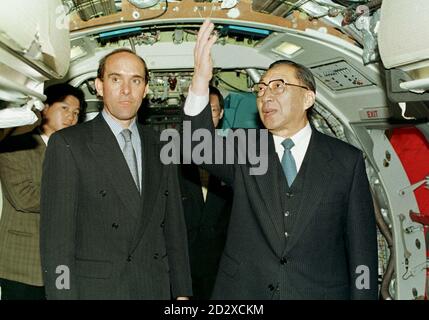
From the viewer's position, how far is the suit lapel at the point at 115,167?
2650 millimetres

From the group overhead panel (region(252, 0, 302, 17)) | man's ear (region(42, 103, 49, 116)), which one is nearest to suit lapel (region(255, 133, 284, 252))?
overhead panel (region(252, 0, 302, 17))

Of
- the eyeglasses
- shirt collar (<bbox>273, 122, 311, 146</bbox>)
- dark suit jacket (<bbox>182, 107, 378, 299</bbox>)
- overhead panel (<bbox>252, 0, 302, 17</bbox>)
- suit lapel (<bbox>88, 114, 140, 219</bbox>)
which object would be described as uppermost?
overhead panel (<bbox>252, 0, 302, 17</bbox>)

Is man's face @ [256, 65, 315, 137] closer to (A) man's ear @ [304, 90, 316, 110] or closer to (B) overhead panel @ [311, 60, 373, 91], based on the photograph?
(A) man's ear @ [304, 90, 316, 110]

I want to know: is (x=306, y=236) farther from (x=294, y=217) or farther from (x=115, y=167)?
(x=115, y=167)

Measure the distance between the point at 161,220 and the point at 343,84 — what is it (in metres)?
2.36

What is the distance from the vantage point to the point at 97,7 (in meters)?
3.55

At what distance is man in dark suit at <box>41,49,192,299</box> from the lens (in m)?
2.53

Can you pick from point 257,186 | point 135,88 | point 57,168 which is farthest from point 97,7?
point 257,186

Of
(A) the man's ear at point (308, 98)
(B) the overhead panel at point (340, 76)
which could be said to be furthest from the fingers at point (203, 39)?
(B) the overhead panel at point (340, 76)

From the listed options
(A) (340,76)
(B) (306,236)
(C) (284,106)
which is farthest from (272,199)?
(A) (340,76)

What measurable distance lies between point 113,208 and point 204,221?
149 centimetres

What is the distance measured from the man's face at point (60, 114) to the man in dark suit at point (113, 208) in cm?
101

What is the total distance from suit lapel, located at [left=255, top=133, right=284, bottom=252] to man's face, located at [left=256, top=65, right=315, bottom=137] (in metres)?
0.16

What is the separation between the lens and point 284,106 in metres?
Answer: 2.83
